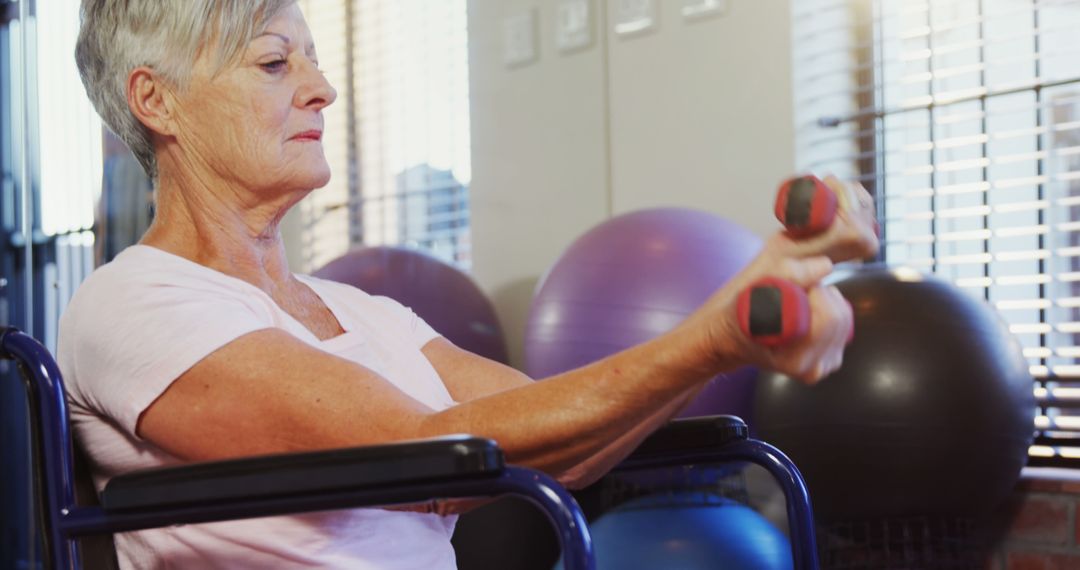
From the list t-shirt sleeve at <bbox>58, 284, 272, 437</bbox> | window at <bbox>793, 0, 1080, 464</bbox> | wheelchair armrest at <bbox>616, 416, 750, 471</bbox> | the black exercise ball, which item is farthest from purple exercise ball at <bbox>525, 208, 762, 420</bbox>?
t-shirt sleeve at <bbox>58, 284, 272, 437</bbox>

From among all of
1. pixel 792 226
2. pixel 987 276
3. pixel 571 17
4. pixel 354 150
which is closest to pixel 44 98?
pixel 354 150

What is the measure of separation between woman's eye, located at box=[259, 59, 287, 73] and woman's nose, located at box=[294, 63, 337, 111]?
0.07 ft

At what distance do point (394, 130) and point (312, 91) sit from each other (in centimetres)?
251

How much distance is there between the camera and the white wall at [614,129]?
8.16 feet

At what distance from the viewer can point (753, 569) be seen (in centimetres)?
167

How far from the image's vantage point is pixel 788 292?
2.24 feet

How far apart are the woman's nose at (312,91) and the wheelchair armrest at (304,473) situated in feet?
1.49

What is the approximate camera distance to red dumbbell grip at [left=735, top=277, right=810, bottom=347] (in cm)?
68

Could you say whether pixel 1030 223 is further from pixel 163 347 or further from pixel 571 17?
pixel 163 347

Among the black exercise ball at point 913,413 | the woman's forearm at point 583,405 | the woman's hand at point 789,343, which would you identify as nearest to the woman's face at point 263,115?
the woman's forearm at point 583,405

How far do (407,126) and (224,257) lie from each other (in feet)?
8.18

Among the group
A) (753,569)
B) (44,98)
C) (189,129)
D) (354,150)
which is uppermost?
(44,98)

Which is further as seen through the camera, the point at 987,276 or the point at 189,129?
the point at 987,276

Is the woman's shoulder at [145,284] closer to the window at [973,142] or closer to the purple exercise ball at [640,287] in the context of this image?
the purple exercise ball at [640,287]
